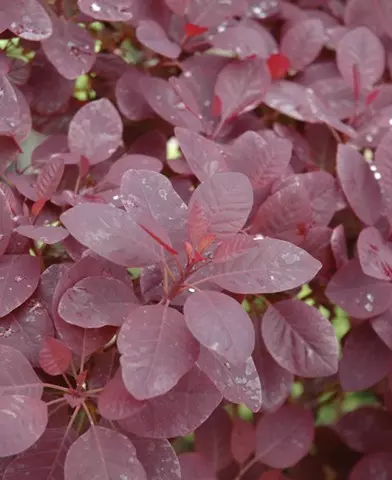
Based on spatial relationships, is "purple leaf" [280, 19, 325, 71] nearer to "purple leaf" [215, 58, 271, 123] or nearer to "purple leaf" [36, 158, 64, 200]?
"purple leaf" [215, 58, 271, 123]

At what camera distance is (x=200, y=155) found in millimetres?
706

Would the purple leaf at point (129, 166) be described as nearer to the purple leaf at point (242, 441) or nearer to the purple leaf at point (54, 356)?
the purple leaf at point (54, 356)

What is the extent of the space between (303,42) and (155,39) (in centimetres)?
26

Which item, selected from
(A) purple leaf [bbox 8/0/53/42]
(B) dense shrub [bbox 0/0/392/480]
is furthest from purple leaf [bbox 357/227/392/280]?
(A) purple leaf [bbox 8/0/53/42]

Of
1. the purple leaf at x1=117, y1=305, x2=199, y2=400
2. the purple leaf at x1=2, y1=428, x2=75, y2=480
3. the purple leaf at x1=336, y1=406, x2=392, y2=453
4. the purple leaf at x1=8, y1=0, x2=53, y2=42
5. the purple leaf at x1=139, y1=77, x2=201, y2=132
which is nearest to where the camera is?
the purple leaf at x1=117, y1=305, x2=199, y2=400

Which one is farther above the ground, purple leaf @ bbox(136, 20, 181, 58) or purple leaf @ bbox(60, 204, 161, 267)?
purple leaf @ bbox(136, 20, 181, 58)

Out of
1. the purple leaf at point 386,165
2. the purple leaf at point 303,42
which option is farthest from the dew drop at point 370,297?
the purple leaf at point 303,42

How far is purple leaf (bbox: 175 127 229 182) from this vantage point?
69 centimetres

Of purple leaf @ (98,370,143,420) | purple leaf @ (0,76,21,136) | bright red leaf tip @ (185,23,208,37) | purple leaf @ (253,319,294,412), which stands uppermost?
bright red leaf tip @ (185,23,208,37)

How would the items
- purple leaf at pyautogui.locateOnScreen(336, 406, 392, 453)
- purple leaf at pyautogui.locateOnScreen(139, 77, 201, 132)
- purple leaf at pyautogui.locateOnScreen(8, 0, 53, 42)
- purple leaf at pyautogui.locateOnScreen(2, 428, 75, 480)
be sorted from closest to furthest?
1. purple leaf at pyautogui.locateOnScreen(2, 428, 75, 480)
2. purple leaf at pyautogui.locateOnScreen(8, 0, 53, 42)
3. purple leaf at pyautogui.locateOnScreen(139, 77, 201, 132)
4. purple leaf at pyautogui.locateOnScreen(336, 406, 392, 453)

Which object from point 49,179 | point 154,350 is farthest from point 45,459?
point 49,179

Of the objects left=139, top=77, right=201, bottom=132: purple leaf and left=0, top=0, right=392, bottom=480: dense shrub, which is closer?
left=0, top=0, right=392, bottom=480: dense shrub

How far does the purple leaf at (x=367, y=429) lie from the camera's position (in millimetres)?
947

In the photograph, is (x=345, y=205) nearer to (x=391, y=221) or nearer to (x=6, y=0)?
(x=391, y=221)
